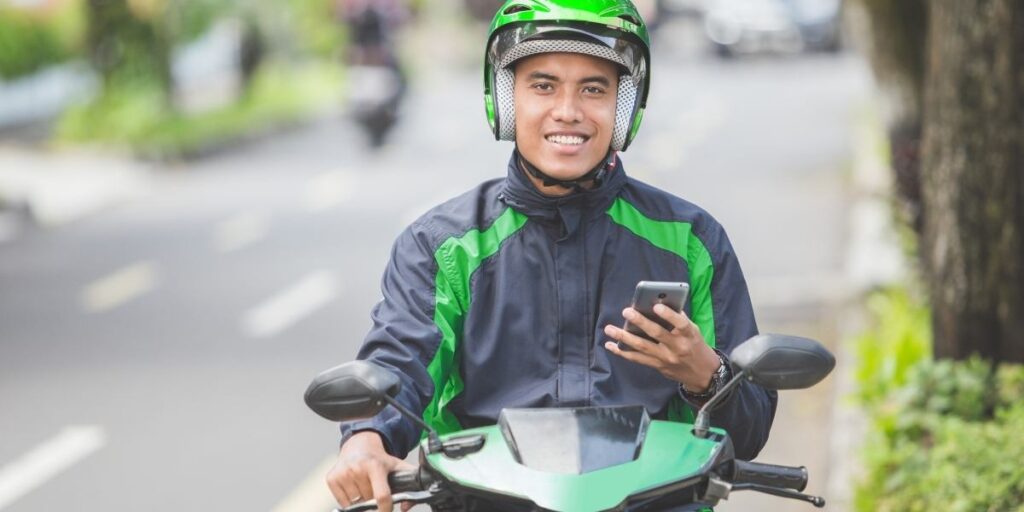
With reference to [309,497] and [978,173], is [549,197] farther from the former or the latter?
[309,497]

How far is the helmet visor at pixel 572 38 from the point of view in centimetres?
332

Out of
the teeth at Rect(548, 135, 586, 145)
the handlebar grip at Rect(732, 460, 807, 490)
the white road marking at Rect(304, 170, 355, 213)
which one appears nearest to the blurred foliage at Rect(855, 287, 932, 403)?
the teeth at Rect(548, 135, 586, 145)

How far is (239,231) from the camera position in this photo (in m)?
15.4

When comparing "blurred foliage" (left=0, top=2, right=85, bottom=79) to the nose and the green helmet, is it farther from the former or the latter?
the nose

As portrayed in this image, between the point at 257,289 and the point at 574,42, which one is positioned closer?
the point at 574,42

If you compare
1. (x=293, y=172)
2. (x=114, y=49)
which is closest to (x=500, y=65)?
(x=293, y=172)

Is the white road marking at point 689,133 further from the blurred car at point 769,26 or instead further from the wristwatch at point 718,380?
the wristwatch at point 718,380

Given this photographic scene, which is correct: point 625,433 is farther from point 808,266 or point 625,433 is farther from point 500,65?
point 808,266

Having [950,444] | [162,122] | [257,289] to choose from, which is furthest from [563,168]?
[162,122]

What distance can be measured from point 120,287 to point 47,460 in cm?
459

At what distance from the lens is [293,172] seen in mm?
19750

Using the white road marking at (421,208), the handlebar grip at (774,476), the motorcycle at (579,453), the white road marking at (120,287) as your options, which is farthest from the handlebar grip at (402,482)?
the white road marking at (421,208)

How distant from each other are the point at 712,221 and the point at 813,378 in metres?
0.63

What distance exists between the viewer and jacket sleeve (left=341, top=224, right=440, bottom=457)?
10.4ft
